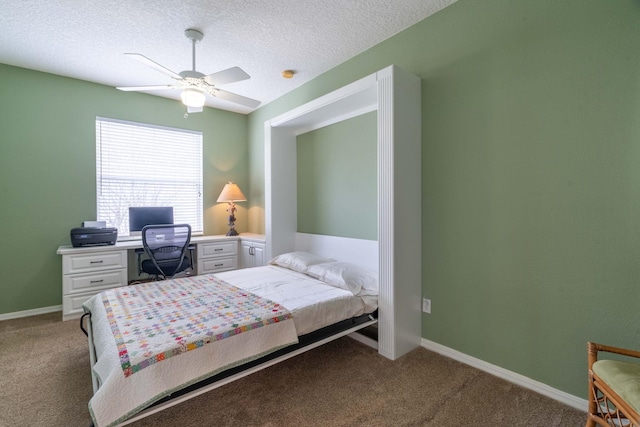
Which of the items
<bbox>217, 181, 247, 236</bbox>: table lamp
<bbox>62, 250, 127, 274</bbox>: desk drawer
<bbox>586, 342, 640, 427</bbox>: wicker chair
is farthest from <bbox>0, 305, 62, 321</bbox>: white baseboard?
<bbox>586, 342, 640, 427</bbox>: wicker chair

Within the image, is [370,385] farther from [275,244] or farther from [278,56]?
[278,56]

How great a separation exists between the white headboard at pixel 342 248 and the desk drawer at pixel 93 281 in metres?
2.10

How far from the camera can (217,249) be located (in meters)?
4.08

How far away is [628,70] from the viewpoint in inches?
60.9

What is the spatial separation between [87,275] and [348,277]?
9.49 feet

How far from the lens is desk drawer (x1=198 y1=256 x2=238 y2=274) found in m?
3.96

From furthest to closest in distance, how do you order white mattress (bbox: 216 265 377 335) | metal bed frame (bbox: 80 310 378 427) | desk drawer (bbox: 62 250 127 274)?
desk drawer (bbox: 62 250 127 274)
white mattress (bbox: 216 265 377 335)
metal bed frame (bbox: 80 310 378 427)

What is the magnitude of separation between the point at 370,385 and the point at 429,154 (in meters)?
1.80

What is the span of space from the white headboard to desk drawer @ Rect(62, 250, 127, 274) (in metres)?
2.08

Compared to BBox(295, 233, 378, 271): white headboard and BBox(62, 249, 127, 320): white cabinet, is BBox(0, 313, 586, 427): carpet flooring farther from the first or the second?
BBox(295, 233, 378, 271): white headboard

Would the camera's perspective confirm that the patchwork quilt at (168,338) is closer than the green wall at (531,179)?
Yes

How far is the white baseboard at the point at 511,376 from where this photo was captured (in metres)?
1.72

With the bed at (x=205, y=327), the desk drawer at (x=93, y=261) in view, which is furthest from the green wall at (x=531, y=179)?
the desk drawer at (x=93, y=261)

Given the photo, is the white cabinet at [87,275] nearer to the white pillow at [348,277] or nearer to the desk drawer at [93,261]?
the desk drawer at [93,261]
